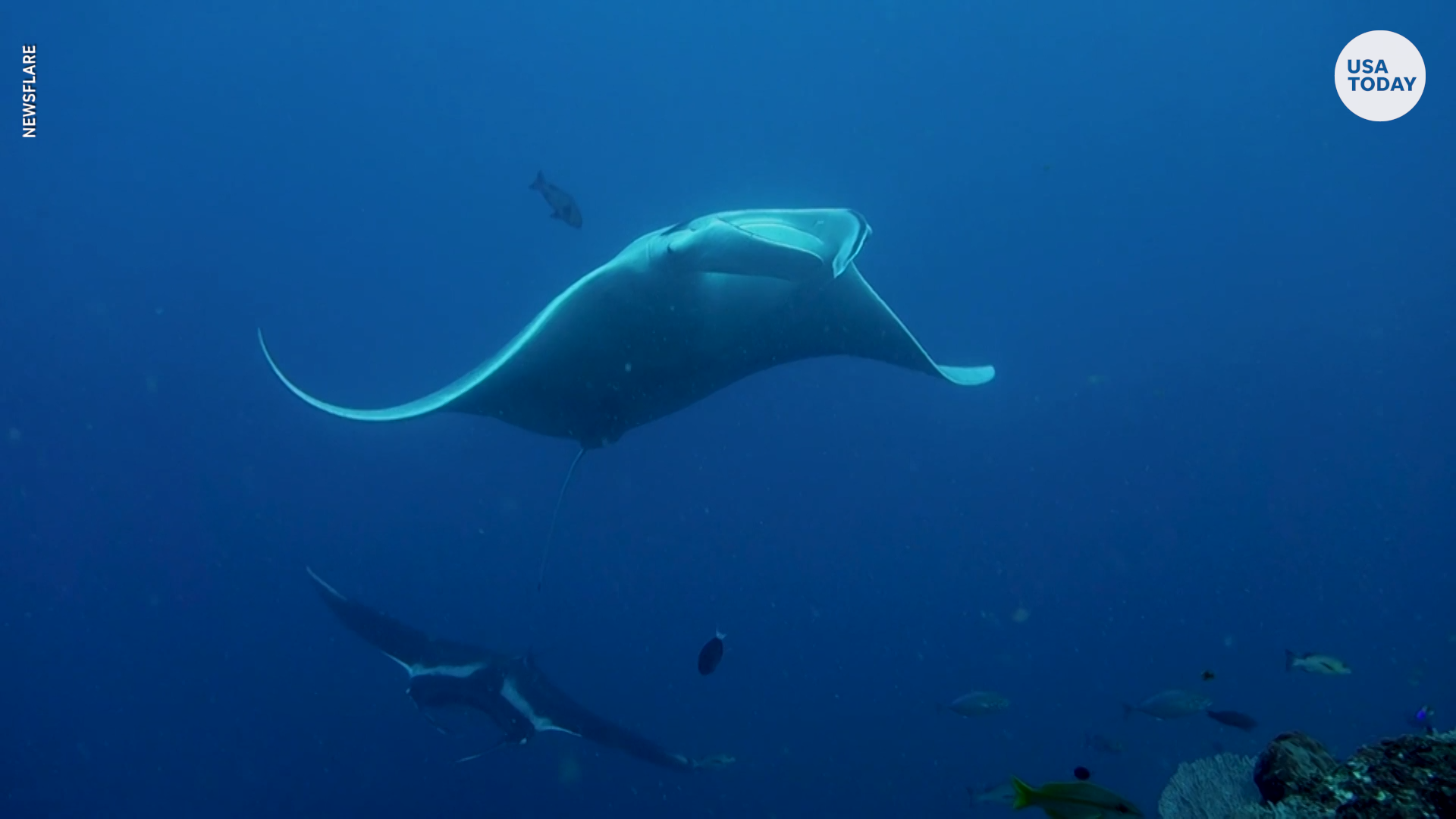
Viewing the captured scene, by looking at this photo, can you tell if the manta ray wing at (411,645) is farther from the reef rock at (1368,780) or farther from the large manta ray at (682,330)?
the reef rock at (1368,780)

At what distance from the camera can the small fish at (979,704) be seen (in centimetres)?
689

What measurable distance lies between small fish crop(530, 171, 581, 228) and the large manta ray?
117 inches

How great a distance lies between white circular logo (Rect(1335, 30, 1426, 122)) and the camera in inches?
712

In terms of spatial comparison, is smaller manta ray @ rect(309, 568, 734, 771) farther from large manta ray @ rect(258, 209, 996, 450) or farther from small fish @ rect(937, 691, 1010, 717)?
large manta ray @ rect(258, 209, 996, 450)

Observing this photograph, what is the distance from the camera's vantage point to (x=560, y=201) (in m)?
6.85

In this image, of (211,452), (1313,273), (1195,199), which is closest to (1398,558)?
(1313,273)

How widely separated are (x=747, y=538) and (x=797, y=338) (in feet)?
47.8

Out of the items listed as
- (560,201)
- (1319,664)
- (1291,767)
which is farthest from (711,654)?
(1319,664)

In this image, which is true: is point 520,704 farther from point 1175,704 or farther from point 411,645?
point 1175,704

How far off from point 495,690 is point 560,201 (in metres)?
4.65

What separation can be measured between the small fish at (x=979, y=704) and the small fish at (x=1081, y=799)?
14.9ft

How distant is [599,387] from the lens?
13.6 feet

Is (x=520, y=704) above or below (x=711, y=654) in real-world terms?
below

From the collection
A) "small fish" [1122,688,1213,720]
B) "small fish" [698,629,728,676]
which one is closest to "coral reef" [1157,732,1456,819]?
"small fish" [698,629,728,676]
